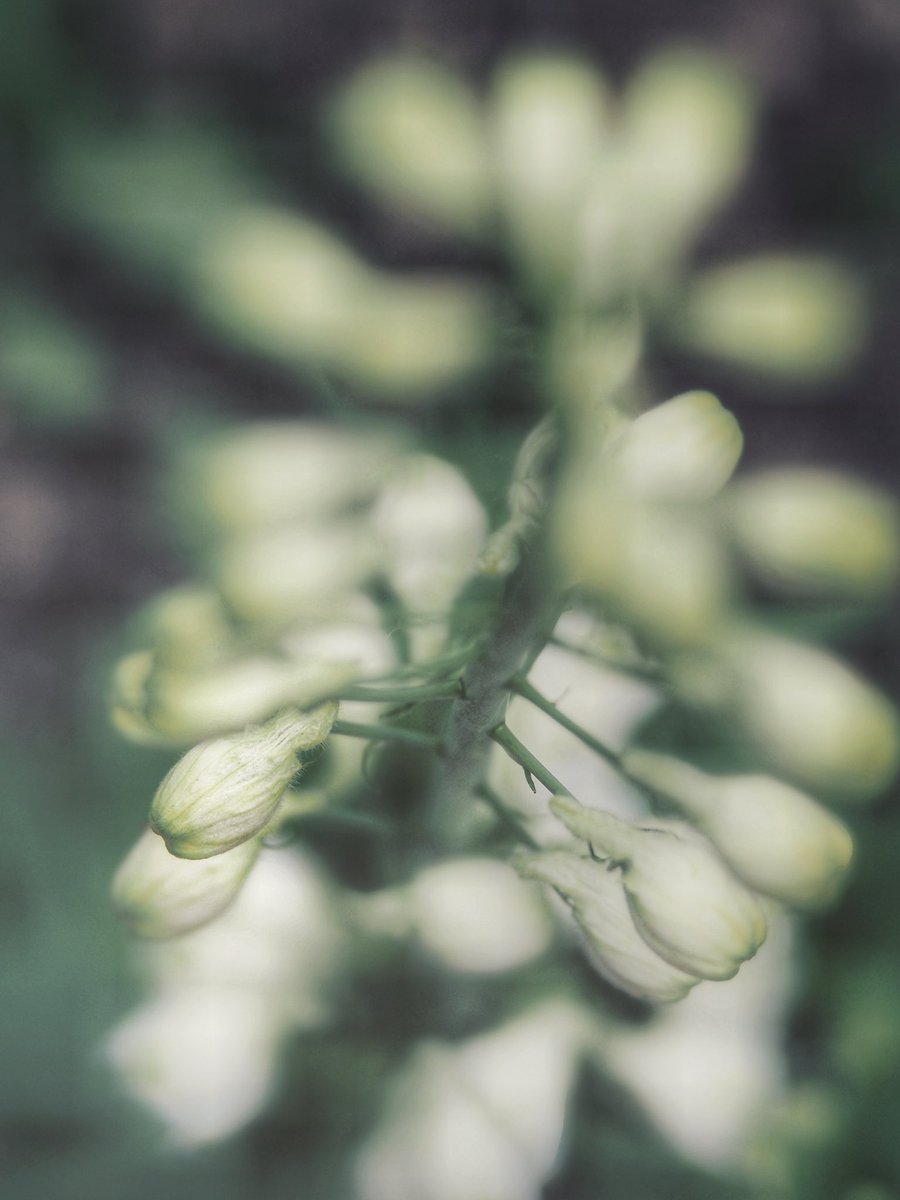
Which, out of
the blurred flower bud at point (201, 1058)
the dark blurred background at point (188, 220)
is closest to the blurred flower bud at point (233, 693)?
the blurred flower bud at point (201, 1058)

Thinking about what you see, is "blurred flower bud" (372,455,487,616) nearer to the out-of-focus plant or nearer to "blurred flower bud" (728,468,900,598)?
the out-of-focus plant

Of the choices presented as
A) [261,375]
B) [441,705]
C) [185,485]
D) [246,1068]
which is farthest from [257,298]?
[261,375]

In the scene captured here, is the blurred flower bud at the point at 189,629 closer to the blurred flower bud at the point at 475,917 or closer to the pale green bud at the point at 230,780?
the pale green bud at the point at 230,780

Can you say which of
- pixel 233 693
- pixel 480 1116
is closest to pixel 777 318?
pixel 233 693

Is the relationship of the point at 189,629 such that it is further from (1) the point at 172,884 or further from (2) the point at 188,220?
(2) the point at 188,220

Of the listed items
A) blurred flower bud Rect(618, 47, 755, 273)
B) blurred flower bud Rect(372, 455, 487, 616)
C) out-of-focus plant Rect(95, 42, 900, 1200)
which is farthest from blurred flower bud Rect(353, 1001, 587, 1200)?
blurred flower bud Rect(618, 47, 755, 273)
